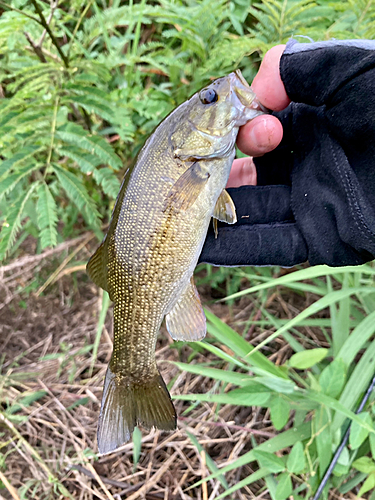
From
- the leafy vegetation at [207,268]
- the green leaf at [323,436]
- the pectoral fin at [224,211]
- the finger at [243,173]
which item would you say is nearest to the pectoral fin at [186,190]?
the pectoral fin at [224,211]

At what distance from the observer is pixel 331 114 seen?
1572 mm

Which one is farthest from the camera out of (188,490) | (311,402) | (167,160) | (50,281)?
(50,281)

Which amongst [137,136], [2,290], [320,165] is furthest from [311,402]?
[2,290]

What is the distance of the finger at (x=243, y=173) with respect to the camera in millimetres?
2289

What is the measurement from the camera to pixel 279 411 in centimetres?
180

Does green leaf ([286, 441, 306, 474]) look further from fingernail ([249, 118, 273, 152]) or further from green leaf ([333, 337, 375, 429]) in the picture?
fingernail ([249, 118, 273, 152])

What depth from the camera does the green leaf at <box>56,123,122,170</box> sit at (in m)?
2.04

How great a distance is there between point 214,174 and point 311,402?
Answer: 56.5 inches

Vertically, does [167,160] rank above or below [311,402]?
above

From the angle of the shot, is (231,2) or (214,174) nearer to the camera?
(214,174)

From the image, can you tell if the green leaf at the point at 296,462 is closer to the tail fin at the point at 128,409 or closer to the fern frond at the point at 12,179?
the tail fin at the point at 128,409

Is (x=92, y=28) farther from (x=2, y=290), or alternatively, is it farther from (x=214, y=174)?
(x=2, y=290)

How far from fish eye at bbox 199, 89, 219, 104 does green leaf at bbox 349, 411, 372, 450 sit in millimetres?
1784

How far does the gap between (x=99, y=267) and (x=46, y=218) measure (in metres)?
0.44
